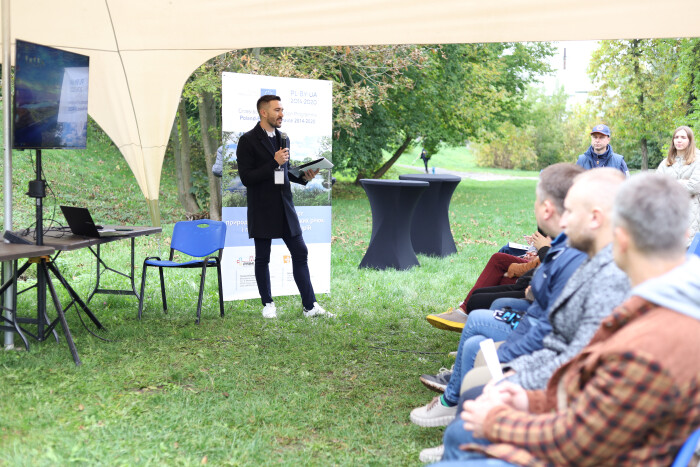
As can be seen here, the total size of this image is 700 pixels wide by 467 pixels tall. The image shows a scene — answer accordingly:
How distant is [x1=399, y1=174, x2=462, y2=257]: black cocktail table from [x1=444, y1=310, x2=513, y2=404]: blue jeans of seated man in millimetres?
5959

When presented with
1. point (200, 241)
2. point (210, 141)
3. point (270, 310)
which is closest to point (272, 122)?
point (200, 241)

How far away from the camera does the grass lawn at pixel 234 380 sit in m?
3.34

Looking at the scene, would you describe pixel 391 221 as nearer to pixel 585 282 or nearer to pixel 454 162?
pixel 585 282

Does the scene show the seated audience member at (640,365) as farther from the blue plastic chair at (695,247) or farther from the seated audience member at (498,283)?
the blue plastic chair at (695,247)

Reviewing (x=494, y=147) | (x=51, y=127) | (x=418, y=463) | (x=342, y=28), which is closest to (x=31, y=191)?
(x=51, y=127)

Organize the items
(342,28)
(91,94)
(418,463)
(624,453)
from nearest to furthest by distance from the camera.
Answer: (624,453) < (418,463) < (342,28) < (91,94)

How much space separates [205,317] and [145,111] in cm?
186

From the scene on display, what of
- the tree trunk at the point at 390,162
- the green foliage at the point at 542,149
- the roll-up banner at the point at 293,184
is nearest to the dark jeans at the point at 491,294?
the roll-up banner at the point at 293,184

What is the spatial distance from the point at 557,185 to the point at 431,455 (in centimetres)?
143

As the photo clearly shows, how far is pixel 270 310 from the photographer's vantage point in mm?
6121

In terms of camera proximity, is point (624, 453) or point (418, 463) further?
point (418, 463)

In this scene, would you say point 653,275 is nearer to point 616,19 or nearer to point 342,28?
point 616,19

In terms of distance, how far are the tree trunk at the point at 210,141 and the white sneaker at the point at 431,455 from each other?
385 inches

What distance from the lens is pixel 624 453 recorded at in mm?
1590
